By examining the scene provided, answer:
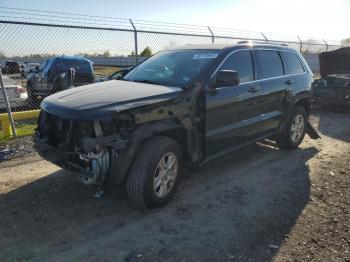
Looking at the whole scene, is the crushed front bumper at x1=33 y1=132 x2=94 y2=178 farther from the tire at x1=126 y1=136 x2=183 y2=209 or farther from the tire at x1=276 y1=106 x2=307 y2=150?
the tire at x1=276 y1=106 x2=307 y2=150

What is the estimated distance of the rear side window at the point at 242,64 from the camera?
4.99 m

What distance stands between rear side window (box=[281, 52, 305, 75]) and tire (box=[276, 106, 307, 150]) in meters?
0.69

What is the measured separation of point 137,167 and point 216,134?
4.40 ft

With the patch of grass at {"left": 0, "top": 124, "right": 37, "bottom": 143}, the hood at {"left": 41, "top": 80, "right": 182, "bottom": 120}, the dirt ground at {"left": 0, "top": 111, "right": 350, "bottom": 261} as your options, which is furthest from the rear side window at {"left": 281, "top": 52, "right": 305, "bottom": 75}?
the patch of grass at {"left": 0, "top": 124, "right": 37, "bottom": 143}

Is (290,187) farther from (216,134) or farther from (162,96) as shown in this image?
(162,96)

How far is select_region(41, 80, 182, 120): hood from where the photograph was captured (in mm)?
3666

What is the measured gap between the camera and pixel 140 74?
524cm

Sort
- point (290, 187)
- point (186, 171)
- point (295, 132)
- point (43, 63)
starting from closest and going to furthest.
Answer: point (290, 187), point (186, 171), point (295, 132), point (43, 63)

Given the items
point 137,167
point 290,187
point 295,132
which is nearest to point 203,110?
point 137,167

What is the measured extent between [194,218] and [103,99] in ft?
5.49

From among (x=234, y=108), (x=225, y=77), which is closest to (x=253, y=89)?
(x=234, y=108)

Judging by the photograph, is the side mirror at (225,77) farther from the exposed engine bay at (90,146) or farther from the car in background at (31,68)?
the car in background at (31,68)

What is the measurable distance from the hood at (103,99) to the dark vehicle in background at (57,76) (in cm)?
596

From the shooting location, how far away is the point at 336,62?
12.7 metres
